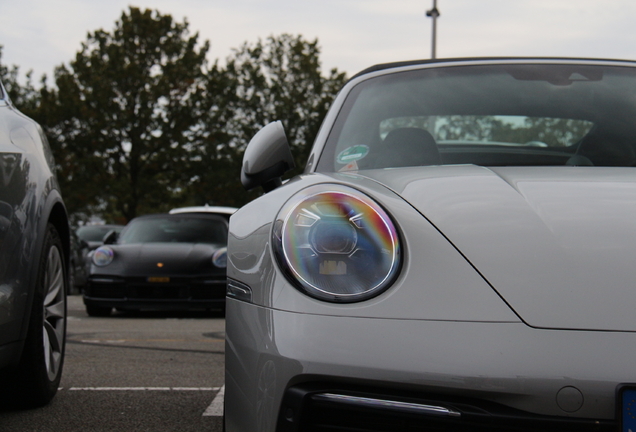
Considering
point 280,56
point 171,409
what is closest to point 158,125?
point 280,56

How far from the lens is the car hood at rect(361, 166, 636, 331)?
1739mm

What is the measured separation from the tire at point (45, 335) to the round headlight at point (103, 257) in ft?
18.2

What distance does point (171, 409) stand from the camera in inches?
137

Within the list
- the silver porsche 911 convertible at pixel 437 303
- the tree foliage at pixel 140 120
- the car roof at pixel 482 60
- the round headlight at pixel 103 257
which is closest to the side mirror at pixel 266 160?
the silver porsche 911 convertible at pixel 437 303

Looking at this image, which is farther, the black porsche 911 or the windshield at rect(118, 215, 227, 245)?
the windshield at rect(118, 215, 227, 245)

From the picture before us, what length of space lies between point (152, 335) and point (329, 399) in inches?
202

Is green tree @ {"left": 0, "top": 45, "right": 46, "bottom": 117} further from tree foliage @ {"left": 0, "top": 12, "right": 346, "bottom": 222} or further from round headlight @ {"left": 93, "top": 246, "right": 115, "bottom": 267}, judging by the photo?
round headlight @ {"left": 93, "top": 246, "right": 115, "bottom": 267}

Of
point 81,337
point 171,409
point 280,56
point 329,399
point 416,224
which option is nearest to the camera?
point 329,399

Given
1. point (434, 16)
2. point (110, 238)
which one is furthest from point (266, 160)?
point (434, 16)

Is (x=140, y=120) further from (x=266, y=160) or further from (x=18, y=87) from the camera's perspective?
(x=266, y=160)

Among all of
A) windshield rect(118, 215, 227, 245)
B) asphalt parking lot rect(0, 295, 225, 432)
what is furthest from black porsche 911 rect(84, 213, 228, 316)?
asphalt parking lot rect(0, 295, 225, 432)

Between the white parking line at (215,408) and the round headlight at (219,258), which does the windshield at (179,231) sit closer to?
the round headlight at (219,258)

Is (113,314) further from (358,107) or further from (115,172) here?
(115,172)

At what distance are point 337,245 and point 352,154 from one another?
97 cm
